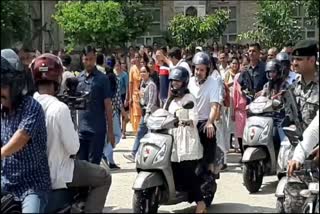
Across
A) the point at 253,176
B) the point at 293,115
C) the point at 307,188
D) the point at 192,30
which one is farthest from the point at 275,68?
the point at 192,30

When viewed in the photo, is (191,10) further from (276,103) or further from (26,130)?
(26,130)

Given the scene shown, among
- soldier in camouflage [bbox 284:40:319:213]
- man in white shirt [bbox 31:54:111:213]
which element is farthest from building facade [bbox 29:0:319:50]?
man in white shirt [bbox 31:54:111:213]

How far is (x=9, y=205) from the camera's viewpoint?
4684mm

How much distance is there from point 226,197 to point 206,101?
4.06ft

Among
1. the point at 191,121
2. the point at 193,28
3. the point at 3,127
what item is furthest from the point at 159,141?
the point at 193,28

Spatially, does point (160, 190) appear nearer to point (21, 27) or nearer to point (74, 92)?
point (74, 92)

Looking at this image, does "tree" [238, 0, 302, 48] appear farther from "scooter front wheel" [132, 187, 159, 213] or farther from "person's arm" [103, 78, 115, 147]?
"scooter front wheel" [132, 187, 159, 213]

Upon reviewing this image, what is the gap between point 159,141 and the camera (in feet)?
21.9

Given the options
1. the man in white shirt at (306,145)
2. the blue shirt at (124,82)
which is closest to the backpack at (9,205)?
the man in white shirt at (306,145)

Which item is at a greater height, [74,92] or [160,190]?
[74,92]

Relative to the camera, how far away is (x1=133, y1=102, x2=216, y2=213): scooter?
6.65 metres

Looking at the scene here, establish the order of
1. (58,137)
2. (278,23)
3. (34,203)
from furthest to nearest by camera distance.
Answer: (278,23) < (58,137) < (34,203)

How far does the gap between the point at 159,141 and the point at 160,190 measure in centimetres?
50

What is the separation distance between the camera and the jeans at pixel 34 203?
463 centimetres
